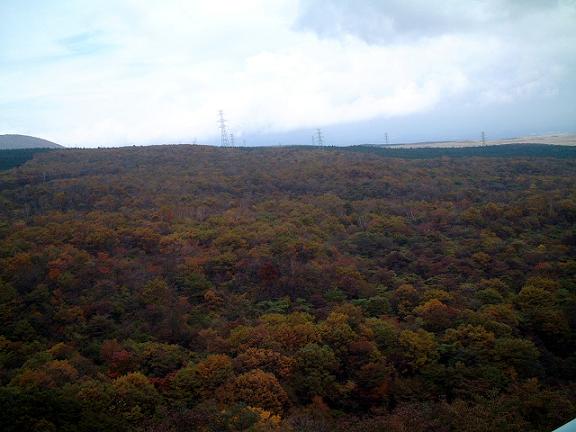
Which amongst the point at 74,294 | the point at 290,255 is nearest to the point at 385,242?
the point at 290,255

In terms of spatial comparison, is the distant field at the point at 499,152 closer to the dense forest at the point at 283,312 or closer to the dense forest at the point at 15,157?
the dense forest at the point at 283,312

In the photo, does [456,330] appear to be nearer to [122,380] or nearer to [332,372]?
[332,372]

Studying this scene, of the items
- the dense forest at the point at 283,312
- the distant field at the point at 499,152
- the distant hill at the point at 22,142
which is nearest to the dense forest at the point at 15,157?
the dense forest at the point at 283,312

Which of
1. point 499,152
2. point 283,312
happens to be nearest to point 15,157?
point 283,312

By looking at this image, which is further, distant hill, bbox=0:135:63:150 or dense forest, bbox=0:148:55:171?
distant hill, bbox=0:135:63:150

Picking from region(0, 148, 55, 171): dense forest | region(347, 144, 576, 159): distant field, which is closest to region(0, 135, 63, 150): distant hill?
region(0, 148, 55, 171): dense forest

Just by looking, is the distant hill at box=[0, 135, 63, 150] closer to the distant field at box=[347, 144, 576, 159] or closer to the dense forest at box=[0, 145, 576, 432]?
the dense forest at box=[0, 145, 576, 432]

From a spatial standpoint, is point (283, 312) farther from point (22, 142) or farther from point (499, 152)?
point (22, 142)
